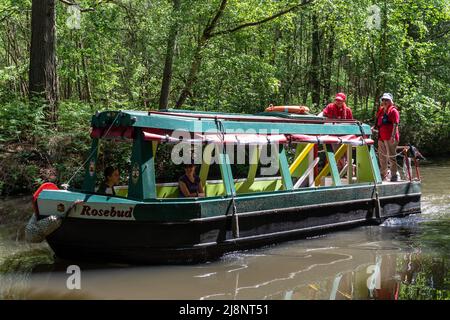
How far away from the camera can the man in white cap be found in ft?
41.2

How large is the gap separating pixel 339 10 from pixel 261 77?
10.3 feet

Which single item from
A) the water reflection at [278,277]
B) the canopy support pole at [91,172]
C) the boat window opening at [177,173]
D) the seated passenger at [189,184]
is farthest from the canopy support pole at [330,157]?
the canopy support pole at [91,172]

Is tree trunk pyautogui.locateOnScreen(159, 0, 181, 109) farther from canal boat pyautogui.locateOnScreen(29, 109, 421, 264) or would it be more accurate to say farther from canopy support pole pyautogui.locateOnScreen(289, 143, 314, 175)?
canopy support pole pyautogui.locateOnScreen(289, 143, 314, 175)

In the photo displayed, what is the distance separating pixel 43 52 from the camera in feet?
45.9

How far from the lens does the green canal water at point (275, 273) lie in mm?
6941

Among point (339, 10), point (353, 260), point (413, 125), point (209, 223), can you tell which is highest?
point (339, 10)

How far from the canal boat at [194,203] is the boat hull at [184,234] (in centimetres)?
1

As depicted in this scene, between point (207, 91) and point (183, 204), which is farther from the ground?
point (207, 91)

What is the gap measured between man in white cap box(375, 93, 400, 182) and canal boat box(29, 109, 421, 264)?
143 cm

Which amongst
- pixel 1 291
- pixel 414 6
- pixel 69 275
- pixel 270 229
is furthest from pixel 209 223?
pixel 414 6

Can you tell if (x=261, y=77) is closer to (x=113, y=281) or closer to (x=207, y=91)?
(x=207, y=91)

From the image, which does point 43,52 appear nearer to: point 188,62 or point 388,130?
point 188,62

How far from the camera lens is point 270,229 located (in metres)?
9.56

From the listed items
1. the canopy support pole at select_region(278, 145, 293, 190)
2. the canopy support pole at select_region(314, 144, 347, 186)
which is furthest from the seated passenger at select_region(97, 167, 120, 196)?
the canopy support pole at select_region(314, 144, 347, 186)
